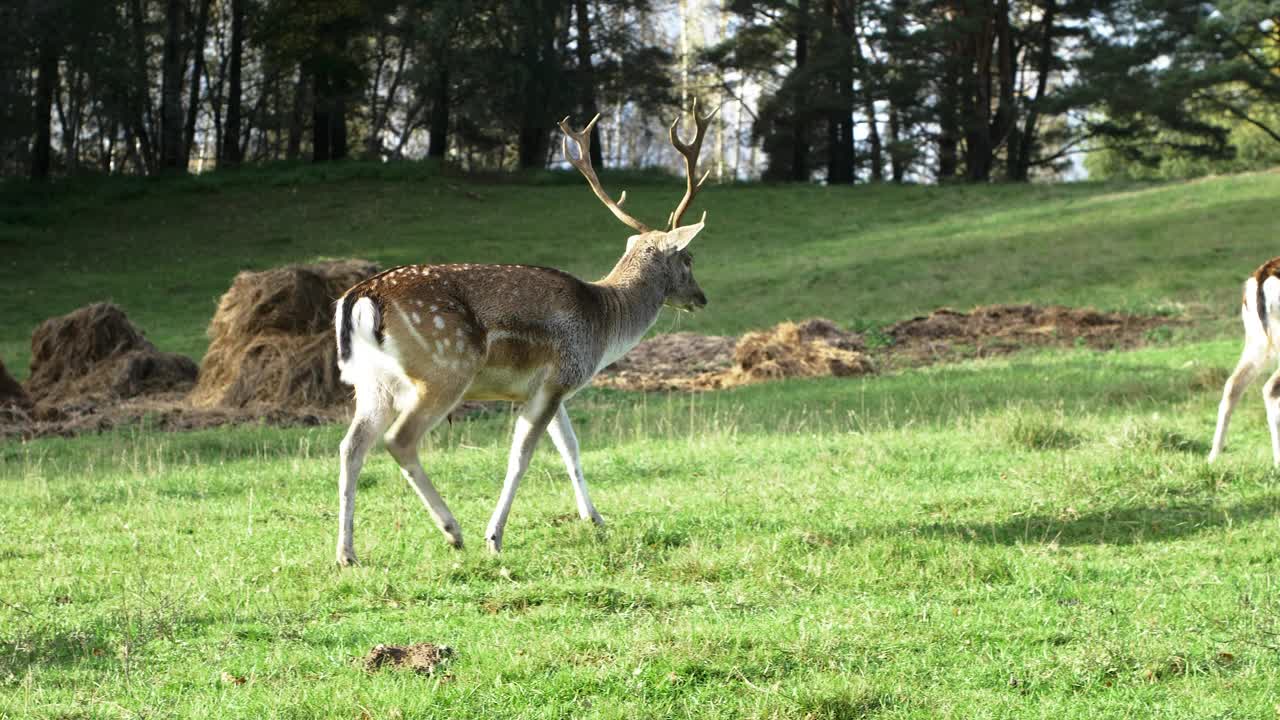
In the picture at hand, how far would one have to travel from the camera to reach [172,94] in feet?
123

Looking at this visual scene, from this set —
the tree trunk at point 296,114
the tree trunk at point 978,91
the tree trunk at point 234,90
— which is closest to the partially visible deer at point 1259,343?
the tree trunk at point 978,91

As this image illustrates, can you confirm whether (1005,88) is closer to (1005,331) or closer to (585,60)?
(585,60)

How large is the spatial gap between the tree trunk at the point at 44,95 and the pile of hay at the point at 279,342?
1881cm

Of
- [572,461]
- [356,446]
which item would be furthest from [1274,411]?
[356,446]

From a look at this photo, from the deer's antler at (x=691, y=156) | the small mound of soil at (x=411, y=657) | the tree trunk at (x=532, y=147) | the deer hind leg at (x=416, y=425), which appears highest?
the tree trunk at (x=532, y=147)

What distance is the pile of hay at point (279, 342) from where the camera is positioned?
48.0ft

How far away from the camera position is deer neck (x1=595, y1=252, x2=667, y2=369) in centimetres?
838

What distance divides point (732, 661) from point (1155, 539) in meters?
3.29

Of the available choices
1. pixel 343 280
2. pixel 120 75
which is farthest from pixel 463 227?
pixel 343 280

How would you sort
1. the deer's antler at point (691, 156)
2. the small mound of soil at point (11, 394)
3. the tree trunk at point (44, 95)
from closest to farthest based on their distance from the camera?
the deer's antler at point (691, 156) → the small mound of soil at point (11, 394) → the tree trunk at point (44, 95)

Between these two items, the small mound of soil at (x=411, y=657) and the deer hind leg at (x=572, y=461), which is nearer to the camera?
the small mound of soil at (x=411, y=657)

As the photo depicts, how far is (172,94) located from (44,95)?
364 cm

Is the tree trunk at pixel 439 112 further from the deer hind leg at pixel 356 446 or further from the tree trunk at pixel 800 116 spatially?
the deer hind leg at pixel 356 446

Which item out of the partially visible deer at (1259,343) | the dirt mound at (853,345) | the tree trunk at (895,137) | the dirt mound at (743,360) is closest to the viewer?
the partially visible deer at (1259,343)
